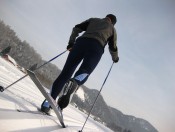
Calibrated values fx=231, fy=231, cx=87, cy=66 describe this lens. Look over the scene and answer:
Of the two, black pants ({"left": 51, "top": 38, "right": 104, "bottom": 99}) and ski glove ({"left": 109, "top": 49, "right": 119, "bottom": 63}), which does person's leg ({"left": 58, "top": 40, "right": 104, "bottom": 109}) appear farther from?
ski glove ({"left": 109, "top": 49, "right": 119, "bottom": 63})

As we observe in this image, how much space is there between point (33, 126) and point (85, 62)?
5.54 feet

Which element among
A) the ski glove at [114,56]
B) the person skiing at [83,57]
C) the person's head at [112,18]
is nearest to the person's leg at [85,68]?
the person skiing at [83,57]

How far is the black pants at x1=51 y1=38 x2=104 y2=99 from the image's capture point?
369 centimetres

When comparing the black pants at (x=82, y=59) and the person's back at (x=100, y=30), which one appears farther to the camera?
the person's back at (x=100, y=30)

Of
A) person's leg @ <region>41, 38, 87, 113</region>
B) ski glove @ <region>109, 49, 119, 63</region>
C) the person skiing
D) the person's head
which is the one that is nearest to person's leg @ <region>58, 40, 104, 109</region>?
the person skiing

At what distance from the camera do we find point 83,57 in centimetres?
384

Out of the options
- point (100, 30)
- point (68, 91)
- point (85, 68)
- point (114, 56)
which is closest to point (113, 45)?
point (114, 56)

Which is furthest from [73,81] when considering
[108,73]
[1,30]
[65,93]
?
[1,30]

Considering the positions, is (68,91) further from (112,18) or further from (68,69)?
(112,18)

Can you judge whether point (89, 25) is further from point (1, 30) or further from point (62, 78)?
point (1, 30)

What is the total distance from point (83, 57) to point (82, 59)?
0.20 feet

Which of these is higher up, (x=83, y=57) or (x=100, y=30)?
(x=100, y=30)

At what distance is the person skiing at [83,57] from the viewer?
3375mm

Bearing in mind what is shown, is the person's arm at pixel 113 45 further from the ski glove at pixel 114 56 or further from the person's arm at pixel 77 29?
the person's arm at pixel 77 29
